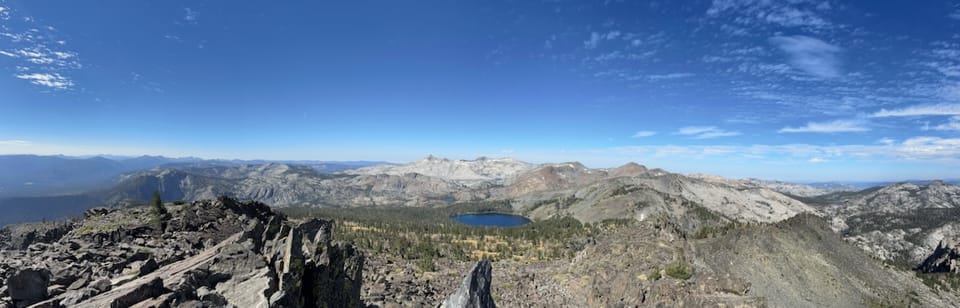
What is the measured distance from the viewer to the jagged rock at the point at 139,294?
1583 centimetres

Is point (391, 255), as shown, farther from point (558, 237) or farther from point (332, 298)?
point (558, 237)

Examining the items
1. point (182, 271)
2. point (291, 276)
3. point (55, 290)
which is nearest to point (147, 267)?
point (182, 271)

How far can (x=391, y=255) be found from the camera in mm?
77812

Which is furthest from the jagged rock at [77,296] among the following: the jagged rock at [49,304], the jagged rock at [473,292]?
the jagged rock at [473,292]

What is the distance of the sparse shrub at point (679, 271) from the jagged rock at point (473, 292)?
2165 centimetres

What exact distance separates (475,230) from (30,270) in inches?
5132

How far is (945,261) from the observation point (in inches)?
3602

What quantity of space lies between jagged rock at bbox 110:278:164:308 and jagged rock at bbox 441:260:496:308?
522 inches

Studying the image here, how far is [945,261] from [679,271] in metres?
107

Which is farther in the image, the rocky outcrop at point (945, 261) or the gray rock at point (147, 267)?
the rocky outcrop at point (945, 261)

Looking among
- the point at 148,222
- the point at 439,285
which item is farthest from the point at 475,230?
the point at 148,222

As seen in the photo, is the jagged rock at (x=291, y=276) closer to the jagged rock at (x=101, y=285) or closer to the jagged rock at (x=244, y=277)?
the jagged rock at (x=244, y=277)

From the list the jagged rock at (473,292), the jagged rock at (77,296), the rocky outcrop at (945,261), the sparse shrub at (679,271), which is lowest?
the rocky outcrop at (945,261)

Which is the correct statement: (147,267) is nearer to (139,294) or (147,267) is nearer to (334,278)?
(139,294)
